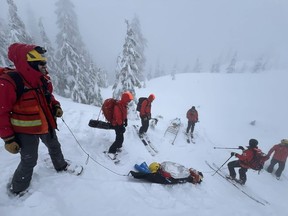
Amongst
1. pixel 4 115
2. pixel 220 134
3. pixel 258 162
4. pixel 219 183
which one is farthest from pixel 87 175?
pixel 220 134

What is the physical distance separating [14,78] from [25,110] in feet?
1.96

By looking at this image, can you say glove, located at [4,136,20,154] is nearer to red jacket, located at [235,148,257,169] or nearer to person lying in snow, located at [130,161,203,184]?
person lying in snow, located at [130,161,203,184]

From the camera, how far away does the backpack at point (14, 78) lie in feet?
10.4

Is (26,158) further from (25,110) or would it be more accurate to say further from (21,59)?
(21,59)

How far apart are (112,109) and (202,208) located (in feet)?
→ 13.2

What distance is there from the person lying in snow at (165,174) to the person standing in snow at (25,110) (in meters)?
2.86

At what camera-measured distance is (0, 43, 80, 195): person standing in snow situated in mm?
3186

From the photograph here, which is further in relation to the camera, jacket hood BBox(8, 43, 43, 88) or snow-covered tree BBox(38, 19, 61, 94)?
snow-covered tree BBox(38, 19, 61, 94)

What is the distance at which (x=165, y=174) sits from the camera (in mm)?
5938

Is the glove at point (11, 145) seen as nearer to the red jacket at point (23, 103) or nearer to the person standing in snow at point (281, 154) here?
the red jacket at point (23, 103)

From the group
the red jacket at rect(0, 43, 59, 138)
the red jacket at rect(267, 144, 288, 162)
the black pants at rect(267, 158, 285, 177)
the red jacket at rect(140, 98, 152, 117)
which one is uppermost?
the red jacket at rect(0, 43, 59, 138)

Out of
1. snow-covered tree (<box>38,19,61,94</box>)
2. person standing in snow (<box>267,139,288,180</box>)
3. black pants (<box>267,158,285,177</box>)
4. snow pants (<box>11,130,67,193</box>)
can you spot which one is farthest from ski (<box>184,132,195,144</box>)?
snow-covered tree (<box>38,19,61,94</box>)

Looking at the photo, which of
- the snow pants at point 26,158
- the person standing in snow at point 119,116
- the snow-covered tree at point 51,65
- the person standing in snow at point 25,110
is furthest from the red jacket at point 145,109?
the snow-covered tree at point 51,65

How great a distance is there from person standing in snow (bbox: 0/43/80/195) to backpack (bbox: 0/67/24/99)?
0.04 meters
